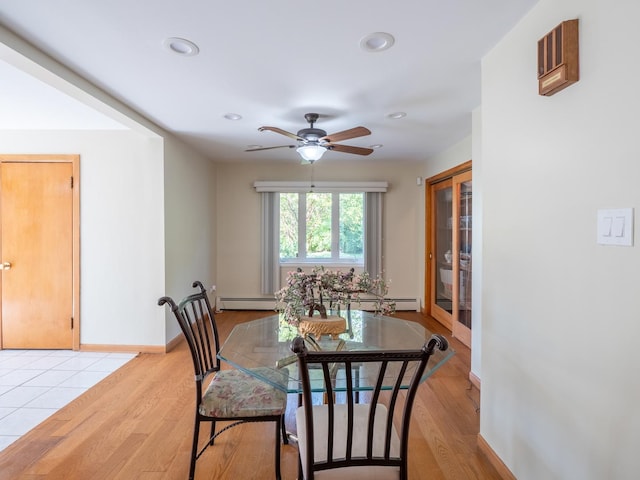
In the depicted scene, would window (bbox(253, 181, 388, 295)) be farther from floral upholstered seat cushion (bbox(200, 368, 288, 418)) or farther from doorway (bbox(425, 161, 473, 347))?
floral upholstered seat cushion (bbox(200, 368, 288, 418))

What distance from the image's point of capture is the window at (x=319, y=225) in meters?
5.58

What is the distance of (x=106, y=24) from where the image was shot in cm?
180

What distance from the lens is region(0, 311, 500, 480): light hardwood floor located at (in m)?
1.91

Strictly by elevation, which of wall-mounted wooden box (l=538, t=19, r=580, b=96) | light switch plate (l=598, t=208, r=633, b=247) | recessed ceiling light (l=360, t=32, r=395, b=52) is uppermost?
recessed ceiling light (l=360, t=32, r=395, b=52)

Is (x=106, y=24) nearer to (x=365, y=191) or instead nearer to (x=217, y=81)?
(x=217, y=81)

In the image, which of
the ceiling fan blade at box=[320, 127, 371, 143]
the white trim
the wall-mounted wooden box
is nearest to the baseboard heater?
the white trim

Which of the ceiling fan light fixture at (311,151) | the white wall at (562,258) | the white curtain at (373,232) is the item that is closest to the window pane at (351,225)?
the white curtain at (373,232)

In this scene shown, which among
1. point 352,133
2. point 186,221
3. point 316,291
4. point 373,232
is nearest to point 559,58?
point 352,133

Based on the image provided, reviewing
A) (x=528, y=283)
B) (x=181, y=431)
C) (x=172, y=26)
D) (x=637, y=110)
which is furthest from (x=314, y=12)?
(x=181, y=431)

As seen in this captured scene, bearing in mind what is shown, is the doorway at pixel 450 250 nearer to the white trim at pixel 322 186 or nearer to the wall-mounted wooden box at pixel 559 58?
the white trim at pixel 322 186

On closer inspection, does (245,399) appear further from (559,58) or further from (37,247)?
(37,247)

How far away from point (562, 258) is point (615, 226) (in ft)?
0.94

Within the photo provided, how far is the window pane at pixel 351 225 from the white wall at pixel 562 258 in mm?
3556

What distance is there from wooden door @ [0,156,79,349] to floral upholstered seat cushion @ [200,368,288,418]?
282 centimetres
